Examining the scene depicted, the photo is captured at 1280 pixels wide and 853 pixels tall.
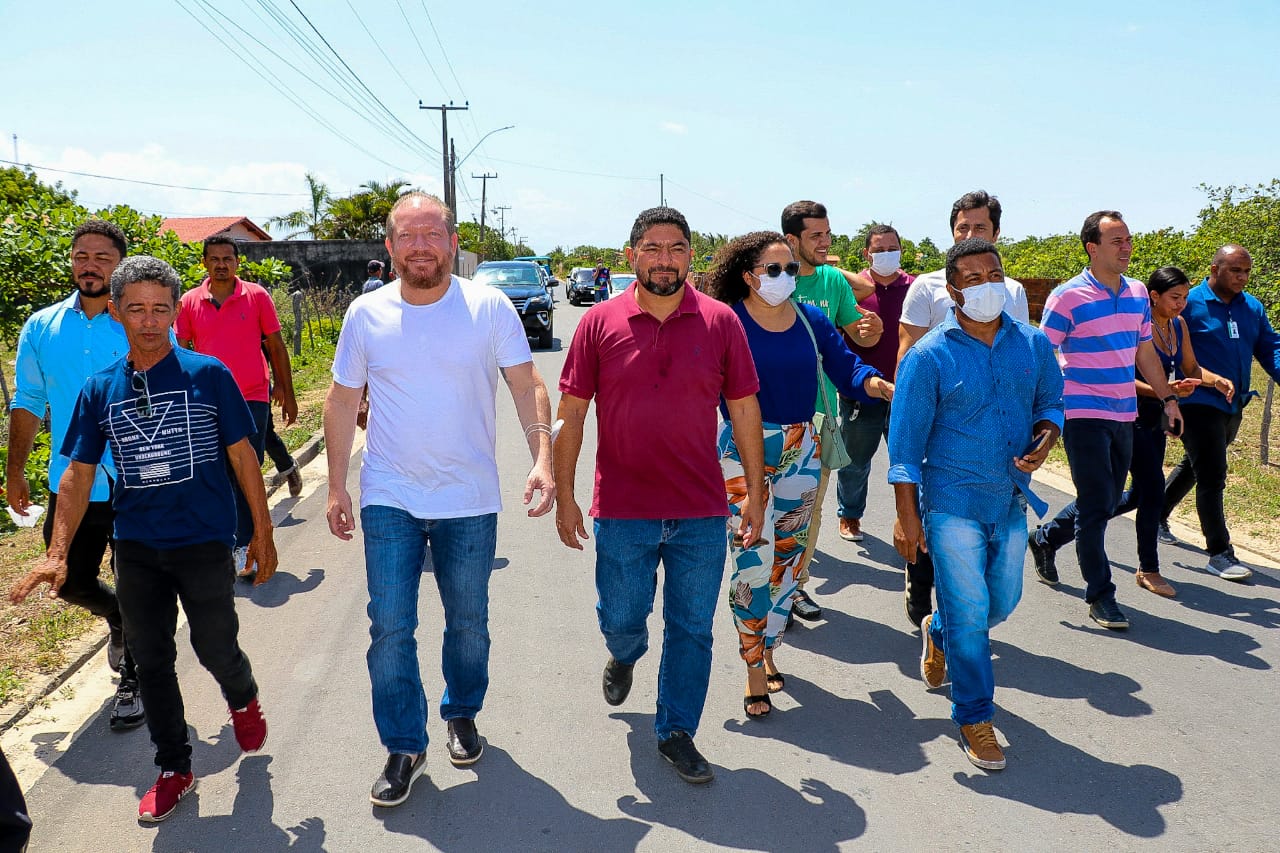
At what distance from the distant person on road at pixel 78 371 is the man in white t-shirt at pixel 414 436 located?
1.17 metres

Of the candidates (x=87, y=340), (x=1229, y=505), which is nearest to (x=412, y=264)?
(x=87, y=340)

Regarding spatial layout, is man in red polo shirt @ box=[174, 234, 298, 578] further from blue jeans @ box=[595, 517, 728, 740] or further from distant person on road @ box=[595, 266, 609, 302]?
distant person on road @ box=[595, 266, 609, 302]

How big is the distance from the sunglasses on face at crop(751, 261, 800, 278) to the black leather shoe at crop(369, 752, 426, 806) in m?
2.34

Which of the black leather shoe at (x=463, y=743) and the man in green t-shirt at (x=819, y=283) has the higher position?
the man in green t-shirt at (x=819, y=283)

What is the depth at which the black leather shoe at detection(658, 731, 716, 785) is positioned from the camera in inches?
146

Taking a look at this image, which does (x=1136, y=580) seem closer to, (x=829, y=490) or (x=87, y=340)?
(x=829, y=490)

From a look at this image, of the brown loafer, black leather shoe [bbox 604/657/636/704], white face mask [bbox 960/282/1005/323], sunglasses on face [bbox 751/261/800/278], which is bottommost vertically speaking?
the brown loafer

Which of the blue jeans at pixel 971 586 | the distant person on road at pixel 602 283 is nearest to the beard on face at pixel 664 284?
the blue jeans at pixel 971 586

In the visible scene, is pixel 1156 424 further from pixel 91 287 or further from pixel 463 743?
pixel 91 287

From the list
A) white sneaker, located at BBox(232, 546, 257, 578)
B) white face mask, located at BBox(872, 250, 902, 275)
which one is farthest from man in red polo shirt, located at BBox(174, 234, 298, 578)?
white face mask, located at BBox(872, 250, 902, 275)

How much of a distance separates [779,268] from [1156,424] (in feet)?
9.95

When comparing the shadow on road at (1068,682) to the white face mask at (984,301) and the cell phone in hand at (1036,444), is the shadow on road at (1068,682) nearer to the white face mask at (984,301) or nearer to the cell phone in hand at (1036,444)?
the cell phone in hand at (1036,444)

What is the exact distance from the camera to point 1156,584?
5.86 meters

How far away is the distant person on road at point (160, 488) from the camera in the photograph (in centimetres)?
355
